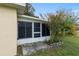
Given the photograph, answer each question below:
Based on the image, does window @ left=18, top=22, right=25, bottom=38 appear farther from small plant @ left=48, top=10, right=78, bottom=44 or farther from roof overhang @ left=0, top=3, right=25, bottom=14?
small plant @ left=48, top=10, right=78, bottom=44

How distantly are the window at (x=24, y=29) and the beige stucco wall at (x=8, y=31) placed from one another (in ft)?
0.69

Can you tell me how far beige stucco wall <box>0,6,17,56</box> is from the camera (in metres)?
6.07

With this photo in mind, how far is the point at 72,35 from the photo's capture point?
6414 mm

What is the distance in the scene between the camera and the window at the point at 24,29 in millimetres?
6621

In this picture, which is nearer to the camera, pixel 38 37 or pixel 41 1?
pixel 41 1

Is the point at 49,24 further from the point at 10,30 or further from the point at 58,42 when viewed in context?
the point at 10,30

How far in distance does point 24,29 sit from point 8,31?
655mm

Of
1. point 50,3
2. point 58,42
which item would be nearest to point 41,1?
point 50,3

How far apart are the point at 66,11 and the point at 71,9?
192 millimetres

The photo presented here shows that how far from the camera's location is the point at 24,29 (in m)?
6.70

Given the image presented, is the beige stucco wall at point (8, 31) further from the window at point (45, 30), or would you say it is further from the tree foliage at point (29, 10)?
the window at point (45, 30)

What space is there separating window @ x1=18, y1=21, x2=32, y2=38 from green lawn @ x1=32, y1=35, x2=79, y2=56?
2.53 ft

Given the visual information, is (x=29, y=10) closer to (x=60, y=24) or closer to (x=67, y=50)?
(x=60, y=24)

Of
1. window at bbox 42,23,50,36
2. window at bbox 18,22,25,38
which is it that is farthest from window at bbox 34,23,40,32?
window at bbox 18,22,25,38
